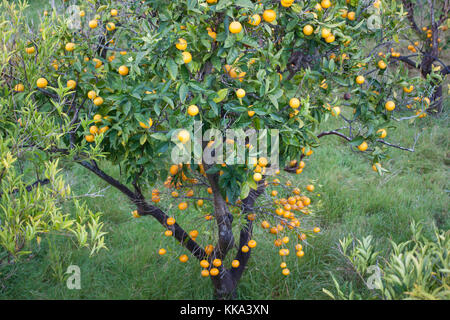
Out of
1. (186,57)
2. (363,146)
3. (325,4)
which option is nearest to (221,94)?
(186,57)

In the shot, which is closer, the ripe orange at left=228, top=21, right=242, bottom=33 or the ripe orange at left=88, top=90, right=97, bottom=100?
the ripe orange at left=228, top=21, right=242, bottom=33

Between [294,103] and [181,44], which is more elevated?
[181,44]

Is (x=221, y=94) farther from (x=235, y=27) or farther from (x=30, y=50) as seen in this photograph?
(x=30, y=50)

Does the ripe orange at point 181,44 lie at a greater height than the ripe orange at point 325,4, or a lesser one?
lesser

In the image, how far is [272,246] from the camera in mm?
3385

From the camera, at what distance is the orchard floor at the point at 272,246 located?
295 cm

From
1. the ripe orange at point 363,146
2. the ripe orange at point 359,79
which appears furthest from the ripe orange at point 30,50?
the ripe orange at point 363,146

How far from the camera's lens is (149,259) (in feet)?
10.7

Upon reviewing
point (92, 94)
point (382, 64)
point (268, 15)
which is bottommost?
point (92, 94)

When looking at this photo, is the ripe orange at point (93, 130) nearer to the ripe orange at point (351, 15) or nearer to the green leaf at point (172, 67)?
the green leaf at point (172, 67)

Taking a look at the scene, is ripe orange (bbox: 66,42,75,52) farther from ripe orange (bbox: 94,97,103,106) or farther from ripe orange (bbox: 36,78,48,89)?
ripe orange (bbox: 94,97,103,106)

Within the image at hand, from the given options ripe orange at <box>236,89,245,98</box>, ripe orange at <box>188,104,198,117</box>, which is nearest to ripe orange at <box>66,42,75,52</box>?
ripe orange at <box>188,104,198,117</box>

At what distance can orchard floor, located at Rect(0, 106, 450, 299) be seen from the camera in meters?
2.95
